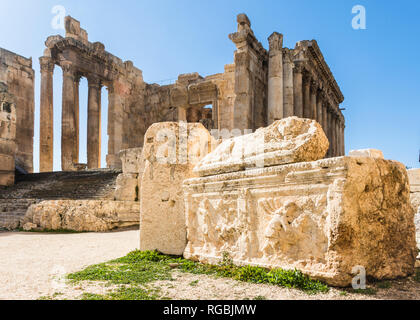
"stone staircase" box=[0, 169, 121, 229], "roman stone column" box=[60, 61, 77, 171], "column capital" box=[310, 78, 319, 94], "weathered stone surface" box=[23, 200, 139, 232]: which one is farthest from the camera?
"column capital" box=[310, 78, 319, 94]

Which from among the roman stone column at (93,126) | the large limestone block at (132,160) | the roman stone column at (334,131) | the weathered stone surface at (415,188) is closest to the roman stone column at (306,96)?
the roman stone column at (334,131)

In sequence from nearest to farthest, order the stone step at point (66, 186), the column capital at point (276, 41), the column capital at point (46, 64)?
the stone step at point (66, 186)
the column capital at point (276, 41)
the column capital at point (46, 64)

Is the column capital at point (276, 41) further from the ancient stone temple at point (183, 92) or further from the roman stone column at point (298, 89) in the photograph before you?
the roman stone column at point (298, 89)

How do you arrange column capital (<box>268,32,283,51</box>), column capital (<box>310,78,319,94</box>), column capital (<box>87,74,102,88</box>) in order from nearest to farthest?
column capital (<box>268,32,283,51</box>) → column capital (<box>310,78,319,94</box>) → column capital (<box>87,74,102,88</box>)

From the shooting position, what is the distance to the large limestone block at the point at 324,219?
8.64ft

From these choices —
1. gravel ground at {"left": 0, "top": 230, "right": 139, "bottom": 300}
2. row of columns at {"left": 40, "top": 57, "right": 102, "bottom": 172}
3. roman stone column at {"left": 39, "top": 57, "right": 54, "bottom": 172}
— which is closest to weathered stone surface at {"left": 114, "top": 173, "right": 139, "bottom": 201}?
gravel ground at {"left": 0, "top": 230, "right": 139, "bottom": 300}

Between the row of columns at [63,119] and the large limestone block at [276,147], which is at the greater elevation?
the row of columns at [63,119]

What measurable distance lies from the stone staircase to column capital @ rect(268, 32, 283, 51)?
30.3 ft

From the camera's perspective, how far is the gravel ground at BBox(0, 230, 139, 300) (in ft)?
10.3

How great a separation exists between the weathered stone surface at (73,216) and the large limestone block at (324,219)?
531 centimetres

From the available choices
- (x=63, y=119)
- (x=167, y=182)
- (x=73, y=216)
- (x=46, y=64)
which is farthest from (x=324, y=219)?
(x=46, y=64)

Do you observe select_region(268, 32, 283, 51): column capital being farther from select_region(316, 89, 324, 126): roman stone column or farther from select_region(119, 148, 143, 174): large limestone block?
select_region(119, 148, 143, 174): large limestone block

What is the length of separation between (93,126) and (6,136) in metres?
6.93
